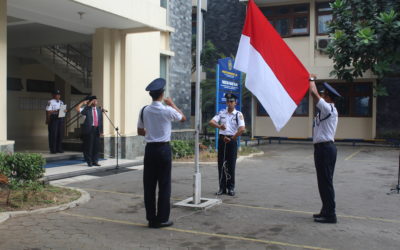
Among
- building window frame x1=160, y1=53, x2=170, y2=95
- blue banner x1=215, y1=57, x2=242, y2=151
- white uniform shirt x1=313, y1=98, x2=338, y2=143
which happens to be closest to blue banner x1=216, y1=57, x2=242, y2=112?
blue banner x1=215, y1=57, x2=242, y2=151

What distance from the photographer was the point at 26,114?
18.7m

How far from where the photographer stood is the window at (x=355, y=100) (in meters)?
20.7

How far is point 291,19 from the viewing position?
21.3 m

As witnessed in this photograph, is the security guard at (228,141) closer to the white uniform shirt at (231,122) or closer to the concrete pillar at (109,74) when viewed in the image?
the white uniform shirt at (231,122)

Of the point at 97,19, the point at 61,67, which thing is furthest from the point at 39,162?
the point at 61,67

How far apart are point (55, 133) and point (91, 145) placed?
197cm

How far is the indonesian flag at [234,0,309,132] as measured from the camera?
20.4ft

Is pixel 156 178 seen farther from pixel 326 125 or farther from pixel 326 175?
pixel 326 125

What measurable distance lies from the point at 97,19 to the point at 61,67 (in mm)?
6082

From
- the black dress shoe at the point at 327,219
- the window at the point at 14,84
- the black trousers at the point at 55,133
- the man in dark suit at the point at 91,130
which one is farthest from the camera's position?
the window at the point at 14,84

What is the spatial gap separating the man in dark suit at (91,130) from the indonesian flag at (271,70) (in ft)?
19.3

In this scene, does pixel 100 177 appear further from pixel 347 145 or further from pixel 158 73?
pixel 347 145

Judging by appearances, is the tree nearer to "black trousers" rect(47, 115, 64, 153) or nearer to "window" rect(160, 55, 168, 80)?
"black trousers" rect(47, 115, 64, 153)

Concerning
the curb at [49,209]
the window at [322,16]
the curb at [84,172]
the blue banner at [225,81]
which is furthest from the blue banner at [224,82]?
the window at [322,16]
